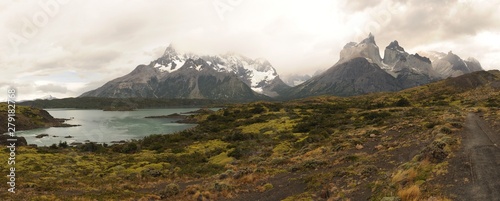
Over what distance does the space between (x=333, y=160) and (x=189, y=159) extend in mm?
26085

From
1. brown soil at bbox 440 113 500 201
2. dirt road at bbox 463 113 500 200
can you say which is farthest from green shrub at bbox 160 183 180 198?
dirt road at bbox 463 113 500 200

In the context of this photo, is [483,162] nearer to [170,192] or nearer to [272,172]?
[272,172]

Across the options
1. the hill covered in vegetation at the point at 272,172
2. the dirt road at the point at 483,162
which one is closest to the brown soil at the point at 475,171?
the dirt road at the point at 483,162

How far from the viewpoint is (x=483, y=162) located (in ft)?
62.5

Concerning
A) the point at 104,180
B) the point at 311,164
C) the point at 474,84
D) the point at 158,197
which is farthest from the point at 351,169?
the point at 474,84

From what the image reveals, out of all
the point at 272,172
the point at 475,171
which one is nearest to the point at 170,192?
the point at 272,172

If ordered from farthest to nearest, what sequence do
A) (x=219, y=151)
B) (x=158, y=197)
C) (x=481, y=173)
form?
1. (x=219, y=151)
2. (x=158, y=197)
3. (x=481, y=173)

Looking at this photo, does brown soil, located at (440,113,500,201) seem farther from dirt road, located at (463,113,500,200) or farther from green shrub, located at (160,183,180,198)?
green shrub, located at (160,183,180,198)

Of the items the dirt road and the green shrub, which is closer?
the dirt road

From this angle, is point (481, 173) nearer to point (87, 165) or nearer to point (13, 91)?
point (13, 91)

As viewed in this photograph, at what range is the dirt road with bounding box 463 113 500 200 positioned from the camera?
14.7 m

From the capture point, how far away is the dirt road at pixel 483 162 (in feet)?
48.1

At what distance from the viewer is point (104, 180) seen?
35.1m

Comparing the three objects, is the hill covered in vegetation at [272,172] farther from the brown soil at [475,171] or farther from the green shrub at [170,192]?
the brown soil at [475,171]
